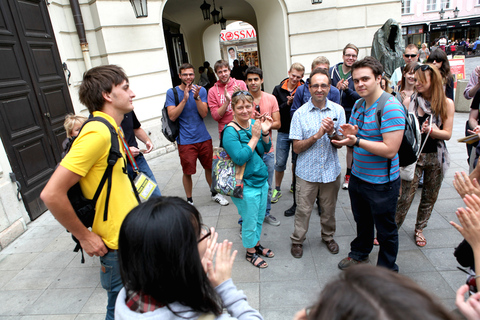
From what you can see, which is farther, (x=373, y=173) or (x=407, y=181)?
(x=407, y=181)

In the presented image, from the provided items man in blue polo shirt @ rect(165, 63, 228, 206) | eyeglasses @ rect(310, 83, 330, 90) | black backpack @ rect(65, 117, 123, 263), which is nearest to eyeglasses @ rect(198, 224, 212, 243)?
black backpack @ rect(65, 117, 123, 263)

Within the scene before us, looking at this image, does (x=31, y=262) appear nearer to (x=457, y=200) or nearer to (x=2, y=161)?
(x=2, y=161)

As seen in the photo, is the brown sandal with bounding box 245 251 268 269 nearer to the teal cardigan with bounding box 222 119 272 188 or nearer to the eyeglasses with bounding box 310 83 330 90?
the teal cardigan with bounding box 222 119 272 188

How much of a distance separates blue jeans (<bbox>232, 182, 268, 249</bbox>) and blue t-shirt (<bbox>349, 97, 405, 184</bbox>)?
93cm

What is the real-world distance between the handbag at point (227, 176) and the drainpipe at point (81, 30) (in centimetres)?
498

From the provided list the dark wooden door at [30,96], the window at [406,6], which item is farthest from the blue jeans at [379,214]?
the window at [406,6]

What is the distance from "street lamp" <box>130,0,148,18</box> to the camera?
6.25 meters

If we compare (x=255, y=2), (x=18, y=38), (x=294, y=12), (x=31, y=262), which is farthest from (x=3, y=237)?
(x=255, y=2)

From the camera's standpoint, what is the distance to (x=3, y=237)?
388 cm

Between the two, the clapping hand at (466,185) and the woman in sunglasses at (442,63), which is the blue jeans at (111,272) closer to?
the clapping hand at (466,185)

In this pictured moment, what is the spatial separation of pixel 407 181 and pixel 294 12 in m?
6.01

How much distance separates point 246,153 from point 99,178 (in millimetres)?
1327

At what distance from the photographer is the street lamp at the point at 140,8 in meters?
6.25

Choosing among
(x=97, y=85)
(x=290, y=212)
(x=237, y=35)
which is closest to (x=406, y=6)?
(x=237, y=35)
